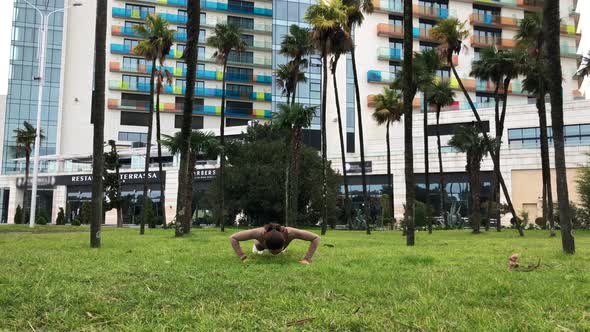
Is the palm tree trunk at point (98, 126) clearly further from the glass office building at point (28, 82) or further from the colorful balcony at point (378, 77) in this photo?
the glass office building at point (28, 82)

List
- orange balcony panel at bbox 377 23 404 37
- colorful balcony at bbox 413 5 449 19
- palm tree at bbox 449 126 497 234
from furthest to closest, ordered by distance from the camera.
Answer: colorful balcony at bbox 413 5 449 19 < orange balcony panel at bbox 377 23 404 37 < palm tree at bbox 449 126 497 234

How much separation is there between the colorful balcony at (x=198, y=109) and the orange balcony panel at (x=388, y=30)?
2005 centimetres

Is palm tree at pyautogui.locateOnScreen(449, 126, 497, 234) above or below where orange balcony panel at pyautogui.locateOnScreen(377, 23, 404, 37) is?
below

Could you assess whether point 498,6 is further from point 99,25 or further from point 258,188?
point 99,25

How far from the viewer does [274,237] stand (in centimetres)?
911

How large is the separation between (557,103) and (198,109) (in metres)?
69.0

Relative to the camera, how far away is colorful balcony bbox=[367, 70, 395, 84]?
2640 inches

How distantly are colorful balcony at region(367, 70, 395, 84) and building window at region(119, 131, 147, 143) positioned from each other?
33428mm

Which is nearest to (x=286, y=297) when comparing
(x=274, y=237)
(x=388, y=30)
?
(x=274, y=237)

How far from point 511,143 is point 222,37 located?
34.4 metres

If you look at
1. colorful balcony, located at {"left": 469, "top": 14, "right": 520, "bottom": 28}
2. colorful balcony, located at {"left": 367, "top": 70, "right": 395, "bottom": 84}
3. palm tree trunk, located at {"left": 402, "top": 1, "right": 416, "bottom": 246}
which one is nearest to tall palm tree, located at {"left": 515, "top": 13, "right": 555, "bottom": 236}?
palm tree trunk, located at {"left": 402, "top": 1, "right": 416, "bottom": 246}

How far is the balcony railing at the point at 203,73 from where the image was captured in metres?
76.7

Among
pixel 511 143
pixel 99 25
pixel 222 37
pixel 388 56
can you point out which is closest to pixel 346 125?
pixel 388 56

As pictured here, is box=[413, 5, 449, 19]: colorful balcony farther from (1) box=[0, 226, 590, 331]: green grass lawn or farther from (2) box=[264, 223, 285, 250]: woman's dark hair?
(2) box=[264, 223, 285, 250]: woman's dark hair
